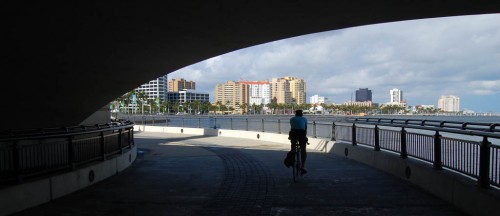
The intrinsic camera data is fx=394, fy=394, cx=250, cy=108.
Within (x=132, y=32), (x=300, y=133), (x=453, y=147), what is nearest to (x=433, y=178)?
(x=453, y=147)

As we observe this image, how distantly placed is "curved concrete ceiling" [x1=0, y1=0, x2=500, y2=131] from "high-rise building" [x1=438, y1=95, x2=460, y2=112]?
5938 inches

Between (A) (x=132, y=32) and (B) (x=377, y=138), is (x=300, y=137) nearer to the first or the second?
(B) (x=377, y=138)

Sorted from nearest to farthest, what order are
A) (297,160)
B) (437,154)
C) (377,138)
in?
(437,154), (297,160), (377,138)

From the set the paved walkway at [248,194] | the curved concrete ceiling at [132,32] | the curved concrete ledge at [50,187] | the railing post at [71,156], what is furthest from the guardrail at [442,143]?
the railing post at [71,156]

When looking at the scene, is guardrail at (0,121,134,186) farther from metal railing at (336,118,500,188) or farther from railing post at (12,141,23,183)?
metal railing at (336,118,500,188)

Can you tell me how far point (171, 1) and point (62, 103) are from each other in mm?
7342

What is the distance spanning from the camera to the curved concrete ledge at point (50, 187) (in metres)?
6.43

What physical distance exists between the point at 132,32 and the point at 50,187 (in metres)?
3.39

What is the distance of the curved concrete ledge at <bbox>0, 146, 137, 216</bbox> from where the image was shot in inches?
253

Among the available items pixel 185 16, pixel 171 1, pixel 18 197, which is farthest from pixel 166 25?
pixel 18 197

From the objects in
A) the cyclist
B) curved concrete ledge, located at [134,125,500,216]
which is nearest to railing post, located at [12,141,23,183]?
the cyclist

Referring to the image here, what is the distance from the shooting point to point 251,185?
8711 mm

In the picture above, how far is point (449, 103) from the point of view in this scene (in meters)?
148

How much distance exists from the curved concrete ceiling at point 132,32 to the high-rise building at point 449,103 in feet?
495
